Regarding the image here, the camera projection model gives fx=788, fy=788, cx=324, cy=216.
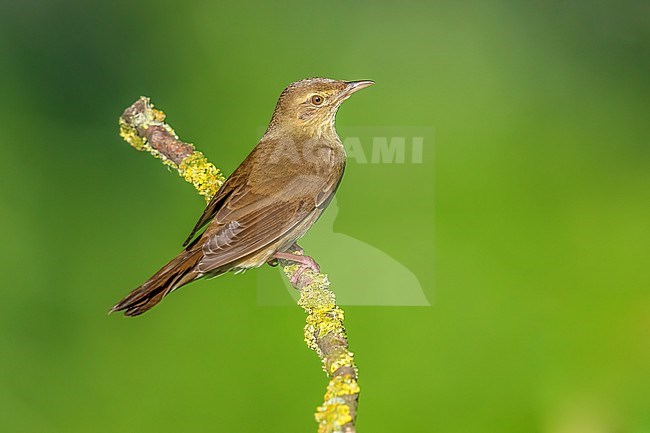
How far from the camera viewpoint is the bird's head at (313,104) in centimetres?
86

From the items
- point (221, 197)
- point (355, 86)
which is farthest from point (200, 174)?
point (355, 86)

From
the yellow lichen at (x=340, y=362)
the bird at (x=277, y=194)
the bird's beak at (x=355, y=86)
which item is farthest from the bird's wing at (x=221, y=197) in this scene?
the yellow lichen at (x=340, y=362)

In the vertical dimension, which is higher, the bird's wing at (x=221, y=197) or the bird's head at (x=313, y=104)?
the bird's head at (x=313, y=104)

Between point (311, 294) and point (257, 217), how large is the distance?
98 mm

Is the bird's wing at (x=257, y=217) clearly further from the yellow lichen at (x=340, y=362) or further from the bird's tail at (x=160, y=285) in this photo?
the yellow lichen at (x=340, y=362)

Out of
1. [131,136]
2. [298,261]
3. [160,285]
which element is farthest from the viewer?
[131,136]

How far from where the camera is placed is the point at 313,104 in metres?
0.87

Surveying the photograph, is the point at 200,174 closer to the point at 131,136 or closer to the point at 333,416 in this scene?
the point at 131,136

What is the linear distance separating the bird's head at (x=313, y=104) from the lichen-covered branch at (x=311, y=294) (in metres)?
0.13

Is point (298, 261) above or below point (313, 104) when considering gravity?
below

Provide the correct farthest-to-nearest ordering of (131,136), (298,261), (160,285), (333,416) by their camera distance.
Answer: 1. (131,136)
2. (298,261)
3. (160,285)
4. (333,416)

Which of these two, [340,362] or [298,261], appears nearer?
[340,362]

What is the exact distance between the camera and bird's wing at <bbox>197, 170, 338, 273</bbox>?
2.60 ft

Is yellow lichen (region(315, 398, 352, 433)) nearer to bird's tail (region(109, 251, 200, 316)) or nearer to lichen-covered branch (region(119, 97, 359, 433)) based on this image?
lichen-covered branch (region(119, 97, 359, 433))
